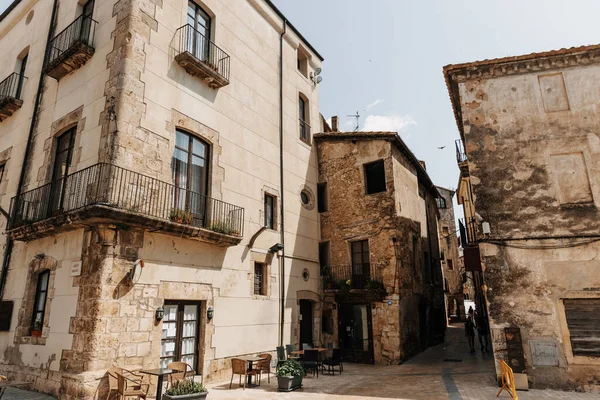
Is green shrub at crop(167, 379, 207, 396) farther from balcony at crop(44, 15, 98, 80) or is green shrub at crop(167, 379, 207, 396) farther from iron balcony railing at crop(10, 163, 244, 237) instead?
balcony at crop(44, 15, 98, 80)

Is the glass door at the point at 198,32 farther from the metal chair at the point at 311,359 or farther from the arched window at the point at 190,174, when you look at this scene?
the metal chair at the point at 311,359

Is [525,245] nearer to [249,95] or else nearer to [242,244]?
[242,244]

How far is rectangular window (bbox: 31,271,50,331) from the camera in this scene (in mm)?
9305

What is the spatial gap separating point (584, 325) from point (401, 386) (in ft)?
15.4

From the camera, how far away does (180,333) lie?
31.2 feet

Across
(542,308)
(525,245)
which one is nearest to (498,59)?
(525,245)

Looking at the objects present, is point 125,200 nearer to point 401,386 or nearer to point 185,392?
point 185,392

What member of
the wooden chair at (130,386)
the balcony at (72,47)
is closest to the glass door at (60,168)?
the balcony at (72,47)

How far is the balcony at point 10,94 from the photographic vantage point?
12477mm

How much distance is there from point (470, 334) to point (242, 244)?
36.8ft

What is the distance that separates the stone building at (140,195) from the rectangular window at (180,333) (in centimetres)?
4

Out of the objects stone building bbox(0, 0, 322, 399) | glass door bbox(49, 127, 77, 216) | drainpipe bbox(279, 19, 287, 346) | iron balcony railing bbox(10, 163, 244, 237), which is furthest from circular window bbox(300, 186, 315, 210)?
glass door bbox(49, 127, 77, 216)

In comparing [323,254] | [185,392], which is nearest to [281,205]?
[323,254]

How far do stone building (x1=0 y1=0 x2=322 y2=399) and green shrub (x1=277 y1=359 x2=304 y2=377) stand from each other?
70.7 inches
